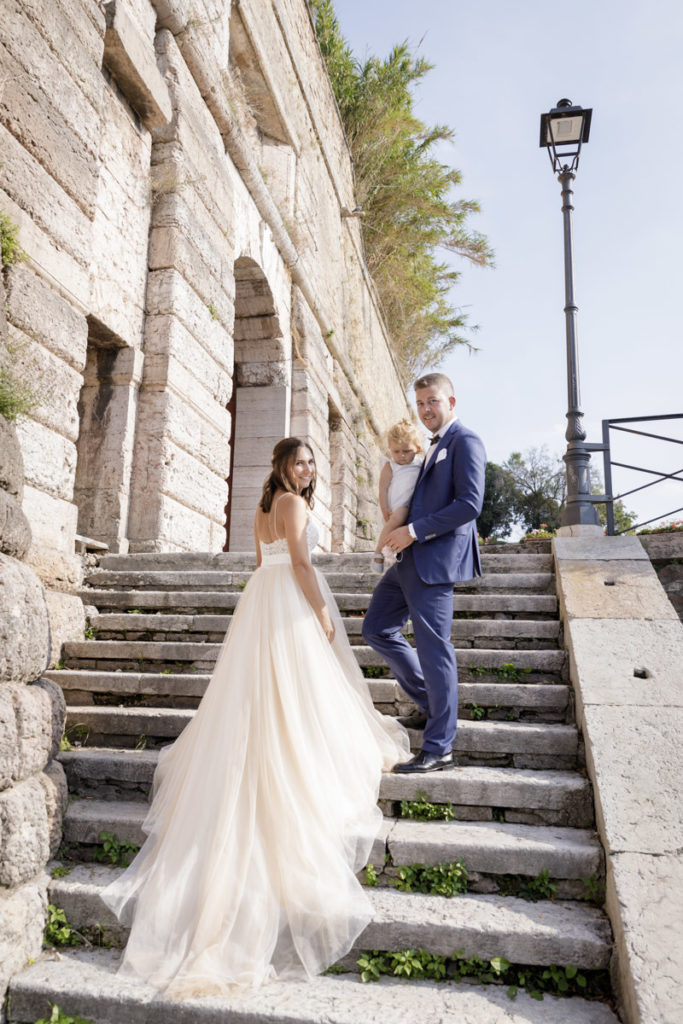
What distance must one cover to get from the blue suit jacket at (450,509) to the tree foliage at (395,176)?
46.1 feet

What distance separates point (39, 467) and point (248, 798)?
8.33ft

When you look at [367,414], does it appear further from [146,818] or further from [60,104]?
[146,818]

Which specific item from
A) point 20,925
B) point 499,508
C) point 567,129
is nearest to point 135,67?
point 567,129

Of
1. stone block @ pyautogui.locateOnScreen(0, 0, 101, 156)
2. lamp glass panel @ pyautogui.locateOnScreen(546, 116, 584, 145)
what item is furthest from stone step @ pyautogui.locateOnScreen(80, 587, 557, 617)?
lamp glass panel @ pyautogui.locateOnScreen(546, 116, 584, 145)

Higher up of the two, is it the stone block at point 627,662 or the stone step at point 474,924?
the stone block at point 627,662

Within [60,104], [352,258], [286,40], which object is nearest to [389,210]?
[352,258]

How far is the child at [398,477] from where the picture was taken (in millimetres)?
3568

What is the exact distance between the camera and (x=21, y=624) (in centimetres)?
257

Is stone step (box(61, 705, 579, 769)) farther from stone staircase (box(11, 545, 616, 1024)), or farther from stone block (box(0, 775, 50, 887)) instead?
stone block (box(0, 775, 50, 887))

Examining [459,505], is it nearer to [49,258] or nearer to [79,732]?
[79,732]

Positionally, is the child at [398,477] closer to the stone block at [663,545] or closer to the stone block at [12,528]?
the stone block at [12,528]

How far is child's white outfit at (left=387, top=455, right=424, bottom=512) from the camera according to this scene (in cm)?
360

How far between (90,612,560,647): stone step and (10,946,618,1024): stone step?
1984 mm

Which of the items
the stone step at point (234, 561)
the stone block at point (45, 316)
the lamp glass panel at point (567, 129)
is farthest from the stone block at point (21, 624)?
the lamp glass panel at point (567, 129)
